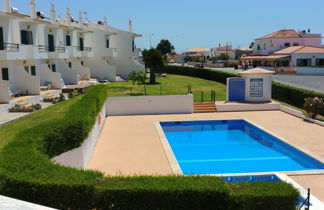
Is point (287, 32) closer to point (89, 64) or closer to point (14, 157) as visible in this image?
point (89, 64)

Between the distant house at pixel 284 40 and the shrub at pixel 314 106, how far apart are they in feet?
186

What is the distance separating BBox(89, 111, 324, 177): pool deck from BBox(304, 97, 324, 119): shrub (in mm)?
915

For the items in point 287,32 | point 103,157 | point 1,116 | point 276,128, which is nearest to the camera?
point 103,157

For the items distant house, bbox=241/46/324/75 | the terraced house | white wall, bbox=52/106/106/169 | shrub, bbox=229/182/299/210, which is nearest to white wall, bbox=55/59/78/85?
the terraced house

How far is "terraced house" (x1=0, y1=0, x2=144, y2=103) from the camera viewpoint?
27.9 meters

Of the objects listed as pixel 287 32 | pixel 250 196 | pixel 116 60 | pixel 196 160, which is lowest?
pixel 196 160

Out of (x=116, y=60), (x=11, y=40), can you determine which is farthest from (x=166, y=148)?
(x=116, y=60)

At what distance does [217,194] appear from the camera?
23.2 ft

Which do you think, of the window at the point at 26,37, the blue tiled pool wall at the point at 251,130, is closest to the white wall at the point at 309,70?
the blue tiled pool wall at the point at 251,130

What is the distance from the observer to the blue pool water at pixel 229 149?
1456 centimetres

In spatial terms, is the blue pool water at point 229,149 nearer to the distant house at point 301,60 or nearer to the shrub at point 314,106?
the shrub at point 314,106

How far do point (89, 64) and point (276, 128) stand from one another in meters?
32.3

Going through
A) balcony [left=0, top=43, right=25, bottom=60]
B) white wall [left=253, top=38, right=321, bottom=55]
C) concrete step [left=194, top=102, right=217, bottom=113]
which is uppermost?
white wall [left=253, top=38, right=321, bottom=55]

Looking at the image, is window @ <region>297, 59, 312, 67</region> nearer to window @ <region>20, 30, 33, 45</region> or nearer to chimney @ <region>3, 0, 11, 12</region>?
window @ <region>20, 30, 33, 45</region>
